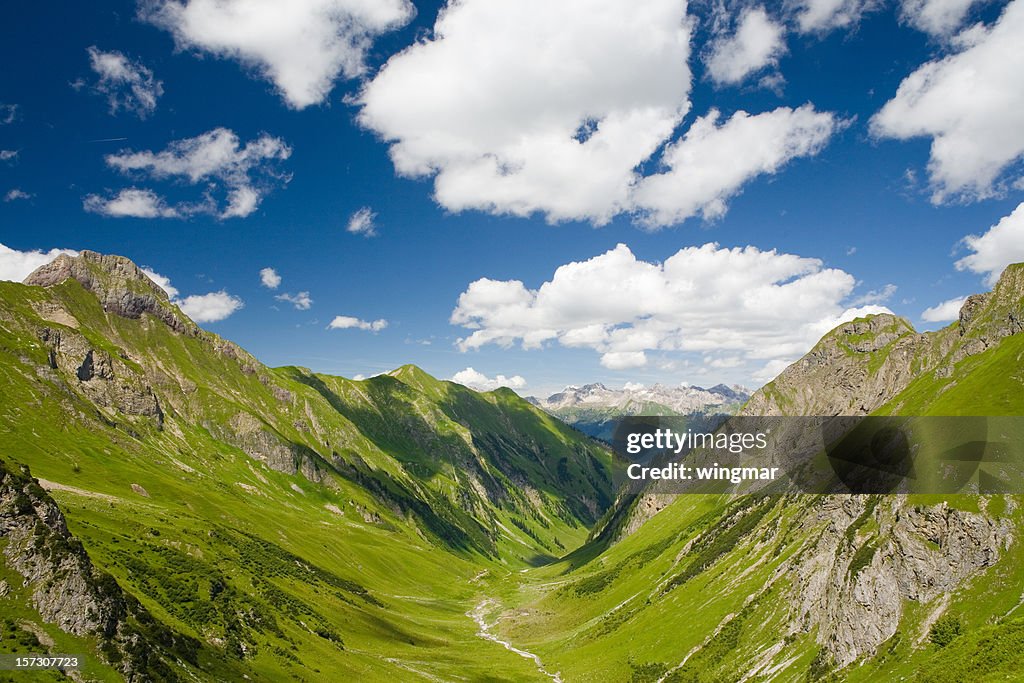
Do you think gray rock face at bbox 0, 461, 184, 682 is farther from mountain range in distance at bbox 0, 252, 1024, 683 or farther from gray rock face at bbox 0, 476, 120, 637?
mountain range in distance at bbox 0, 252, 1024, 683

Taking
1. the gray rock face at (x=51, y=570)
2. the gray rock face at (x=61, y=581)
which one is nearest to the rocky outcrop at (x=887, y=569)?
the gray rock face at (x=61, y=581)

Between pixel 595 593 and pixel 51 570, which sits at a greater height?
pixel 51 570

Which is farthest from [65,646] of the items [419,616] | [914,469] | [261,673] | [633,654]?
[419,616]

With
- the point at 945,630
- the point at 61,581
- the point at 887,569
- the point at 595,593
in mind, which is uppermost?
the point at 61,581

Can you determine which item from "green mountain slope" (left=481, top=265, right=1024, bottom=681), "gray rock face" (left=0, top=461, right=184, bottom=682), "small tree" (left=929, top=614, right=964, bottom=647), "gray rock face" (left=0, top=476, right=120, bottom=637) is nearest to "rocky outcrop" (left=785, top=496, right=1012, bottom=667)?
"green mountain slope" (left=481, top=265, right=1024, bottom=681)

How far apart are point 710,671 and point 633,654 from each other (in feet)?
89.0

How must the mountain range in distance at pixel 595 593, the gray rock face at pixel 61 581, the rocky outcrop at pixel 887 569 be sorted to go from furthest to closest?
the rocky outcrop at pixel 887 569, the mountain range in distance at pixel 595 593, the gray rock face at pixel 61 581

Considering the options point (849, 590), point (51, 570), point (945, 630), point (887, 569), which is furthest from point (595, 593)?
point (51, 570)

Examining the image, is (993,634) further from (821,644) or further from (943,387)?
(943,387)

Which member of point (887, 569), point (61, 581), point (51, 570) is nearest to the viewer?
point (61, 581)

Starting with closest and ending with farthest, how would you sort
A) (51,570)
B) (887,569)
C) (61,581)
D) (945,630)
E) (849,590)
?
(61,581) → (51,570) → (945,630) → (887,569) → (849,590)

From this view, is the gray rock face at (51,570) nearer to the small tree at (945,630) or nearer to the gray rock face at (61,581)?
the gray rock face at (61,581)

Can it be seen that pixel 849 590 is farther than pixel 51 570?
Yes

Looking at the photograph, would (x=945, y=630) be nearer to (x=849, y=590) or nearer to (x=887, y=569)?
(x=887, y=569)
